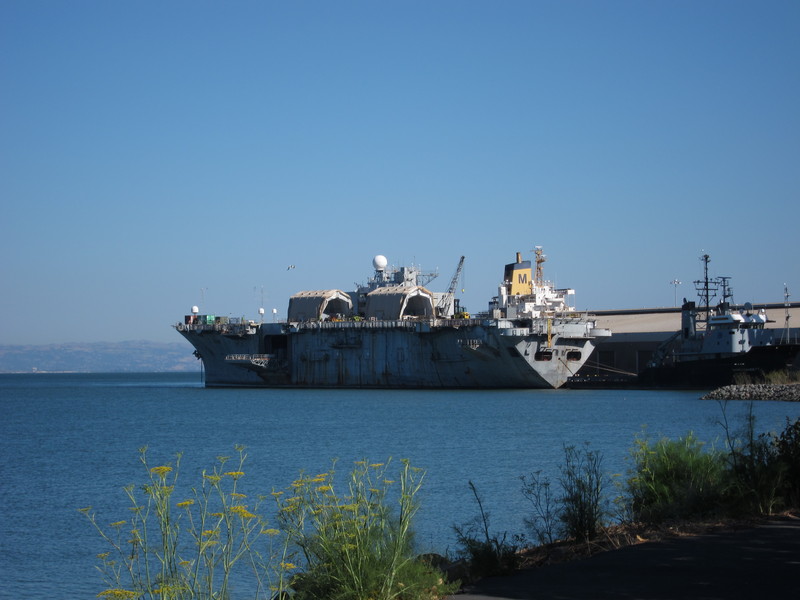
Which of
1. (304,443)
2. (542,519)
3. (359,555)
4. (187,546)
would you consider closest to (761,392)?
(304,443)

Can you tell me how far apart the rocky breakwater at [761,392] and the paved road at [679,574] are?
3498 cm

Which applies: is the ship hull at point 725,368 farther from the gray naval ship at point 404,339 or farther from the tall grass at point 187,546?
the tall grass at point 187,546

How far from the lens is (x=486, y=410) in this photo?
129ft

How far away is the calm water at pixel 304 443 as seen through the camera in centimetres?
1397

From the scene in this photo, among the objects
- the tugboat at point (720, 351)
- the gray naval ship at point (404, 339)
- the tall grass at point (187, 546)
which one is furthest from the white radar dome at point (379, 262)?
the tall grass at point (187, 546)

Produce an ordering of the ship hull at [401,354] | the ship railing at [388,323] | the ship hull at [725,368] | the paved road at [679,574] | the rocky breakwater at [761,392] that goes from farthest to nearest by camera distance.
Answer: the ship railing at [388,323] < the ship hull at [401,354] < the ship hull at [725,368] < the rocky breakwater at [761,392] < the paved road at [679,574]

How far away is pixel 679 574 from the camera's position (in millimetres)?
7406

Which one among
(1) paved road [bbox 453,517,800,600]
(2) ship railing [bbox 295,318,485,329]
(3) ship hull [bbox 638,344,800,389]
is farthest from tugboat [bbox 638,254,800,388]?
(1) paved road [bbox 453,517,800,600]

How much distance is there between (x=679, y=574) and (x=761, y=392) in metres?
38.9

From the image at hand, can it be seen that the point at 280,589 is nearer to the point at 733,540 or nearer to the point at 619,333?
the point at 733,540

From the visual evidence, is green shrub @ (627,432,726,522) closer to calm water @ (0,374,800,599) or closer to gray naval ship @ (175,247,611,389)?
calm water @ (0,374,800,599)

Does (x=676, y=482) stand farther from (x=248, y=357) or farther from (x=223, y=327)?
(x=223, y=327)

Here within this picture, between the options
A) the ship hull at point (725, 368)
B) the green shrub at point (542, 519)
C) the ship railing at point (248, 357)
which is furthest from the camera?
the ship railing at point (248, 357)

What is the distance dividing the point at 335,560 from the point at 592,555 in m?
2.59
